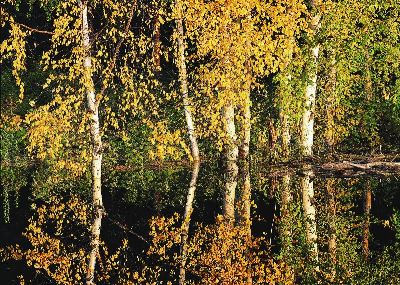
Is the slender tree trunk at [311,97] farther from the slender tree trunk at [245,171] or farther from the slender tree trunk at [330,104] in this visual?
the slender tree trunk at [245,171]

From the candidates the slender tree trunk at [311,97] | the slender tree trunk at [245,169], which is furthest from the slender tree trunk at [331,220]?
the slender tree trunk at [245,169]

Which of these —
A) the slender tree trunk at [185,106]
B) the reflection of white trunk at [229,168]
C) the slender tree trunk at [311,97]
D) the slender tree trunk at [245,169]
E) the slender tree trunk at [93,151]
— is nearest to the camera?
the slender tree trunk at [93,151]

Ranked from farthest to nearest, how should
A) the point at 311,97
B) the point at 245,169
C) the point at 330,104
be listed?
the point at 330,104 < the point at 311,97 < the point at 245,169

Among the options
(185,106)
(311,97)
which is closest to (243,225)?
(185,106)

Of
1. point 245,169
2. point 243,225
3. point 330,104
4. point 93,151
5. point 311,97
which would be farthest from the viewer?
point 330,104

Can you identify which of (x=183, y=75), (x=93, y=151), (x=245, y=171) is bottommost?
(x=245, y=171)

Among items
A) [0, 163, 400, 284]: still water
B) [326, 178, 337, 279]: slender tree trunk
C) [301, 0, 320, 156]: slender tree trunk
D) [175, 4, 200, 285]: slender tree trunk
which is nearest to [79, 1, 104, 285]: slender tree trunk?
[0, 163, 400, 284]: still water

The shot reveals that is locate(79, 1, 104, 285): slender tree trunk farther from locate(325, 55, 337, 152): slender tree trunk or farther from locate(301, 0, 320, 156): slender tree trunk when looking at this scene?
locate(325, 55, 337, 152): slender tree trunk

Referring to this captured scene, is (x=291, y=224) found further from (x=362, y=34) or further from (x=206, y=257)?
(x=362, y=34)

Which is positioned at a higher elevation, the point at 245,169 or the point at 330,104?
the point at 330,104

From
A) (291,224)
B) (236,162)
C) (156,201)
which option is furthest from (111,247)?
(291,224)

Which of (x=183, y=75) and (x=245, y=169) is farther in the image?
(x=183, y=75)

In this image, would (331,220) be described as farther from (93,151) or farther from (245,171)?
(93,151)

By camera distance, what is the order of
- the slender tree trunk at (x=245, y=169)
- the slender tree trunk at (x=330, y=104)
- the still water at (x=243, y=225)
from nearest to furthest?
the still water at (x=243, y=225), the slender tree trunk at (x=245, y=169), the slender tree trunk at (x=330, y=104)
